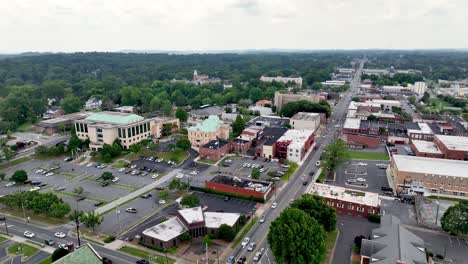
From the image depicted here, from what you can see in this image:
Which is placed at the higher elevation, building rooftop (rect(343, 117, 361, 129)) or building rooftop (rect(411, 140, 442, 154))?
building rooftop (rect(343, 117, 361, 129))

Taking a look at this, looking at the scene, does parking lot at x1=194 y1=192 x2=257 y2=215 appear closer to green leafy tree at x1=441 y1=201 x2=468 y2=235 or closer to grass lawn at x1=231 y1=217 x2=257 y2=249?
grass lawn at x1=231 y1=217 x2=257 y2=249

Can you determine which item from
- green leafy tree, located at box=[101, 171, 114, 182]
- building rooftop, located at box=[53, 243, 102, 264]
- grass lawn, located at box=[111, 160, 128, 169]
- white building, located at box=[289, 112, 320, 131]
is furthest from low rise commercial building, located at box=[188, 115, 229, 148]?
building rooftop, located at box=[53, 243, 102, 264]

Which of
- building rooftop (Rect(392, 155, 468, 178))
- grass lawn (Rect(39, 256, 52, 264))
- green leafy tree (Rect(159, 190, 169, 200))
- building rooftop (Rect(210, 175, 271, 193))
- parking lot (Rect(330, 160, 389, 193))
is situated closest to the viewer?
grass lawn (Rect(39, 256, 52, 264))

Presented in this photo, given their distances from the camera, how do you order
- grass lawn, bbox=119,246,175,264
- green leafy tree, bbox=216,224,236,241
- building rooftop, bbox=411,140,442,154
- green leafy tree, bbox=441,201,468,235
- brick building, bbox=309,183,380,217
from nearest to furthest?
1. grass lawn, bbox=119,246,175,264
2. green leafy tree, bbox=441,201,468,235
3. green leafy tree, bbox=216,224,236,241
4. brick building, bbox=309,183,380,217
5. building rooftop, bbox=411,140,442,154

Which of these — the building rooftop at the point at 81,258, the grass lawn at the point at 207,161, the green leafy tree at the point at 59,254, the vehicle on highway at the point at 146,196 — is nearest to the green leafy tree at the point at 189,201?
the vehicle on highway at the point at 146,196

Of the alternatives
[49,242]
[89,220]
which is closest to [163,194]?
[89,220]
